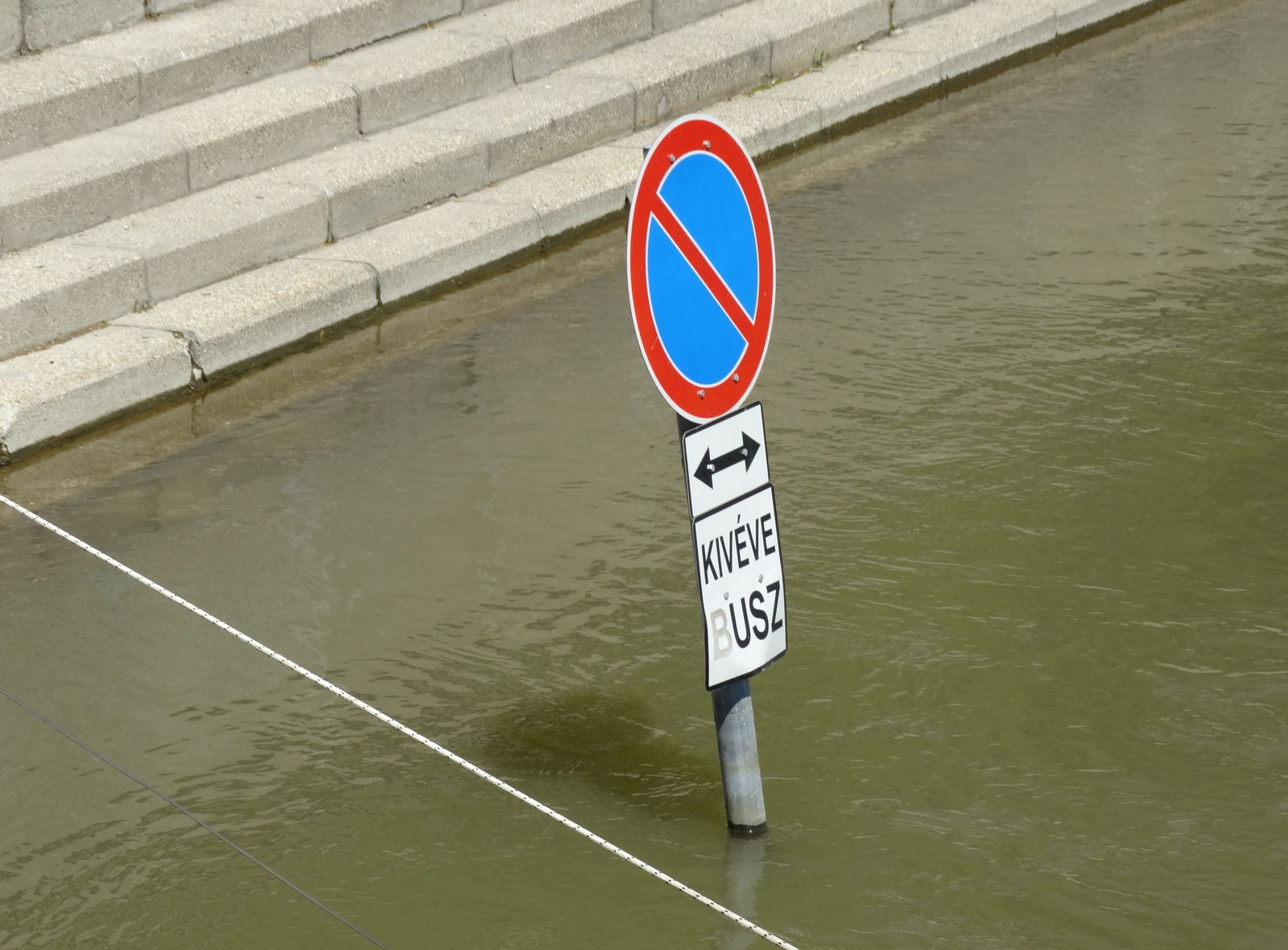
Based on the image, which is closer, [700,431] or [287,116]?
[700,431]

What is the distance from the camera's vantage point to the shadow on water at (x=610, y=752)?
358 cm

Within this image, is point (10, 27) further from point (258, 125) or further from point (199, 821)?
point (199, 821)

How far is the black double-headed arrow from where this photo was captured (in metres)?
3.06

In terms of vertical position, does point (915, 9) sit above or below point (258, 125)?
above

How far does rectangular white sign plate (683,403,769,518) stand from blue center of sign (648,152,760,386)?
0.09 m

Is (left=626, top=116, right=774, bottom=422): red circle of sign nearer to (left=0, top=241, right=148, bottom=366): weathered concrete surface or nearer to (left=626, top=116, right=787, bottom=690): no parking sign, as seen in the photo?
(left=626, top=116, right=787, bottom=690): no parking sign

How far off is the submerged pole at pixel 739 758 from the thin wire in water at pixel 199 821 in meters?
0.72

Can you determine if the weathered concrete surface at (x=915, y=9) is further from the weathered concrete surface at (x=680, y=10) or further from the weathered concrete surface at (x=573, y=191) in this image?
the weathered concrete surface at (x=573, y=191)

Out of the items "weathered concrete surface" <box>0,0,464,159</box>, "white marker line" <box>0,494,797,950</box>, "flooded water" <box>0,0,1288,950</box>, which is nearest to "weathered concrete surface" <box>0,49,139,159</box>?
"weathered concrete surface" <box>0,0,464,159</box>

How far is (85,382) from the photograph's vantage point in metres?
5.48

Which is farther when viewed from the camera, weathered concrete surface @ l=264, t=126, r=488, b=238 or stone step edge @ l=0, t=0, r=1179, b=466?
weathered concrete surface @ l=264, t=126, r=488, b=238

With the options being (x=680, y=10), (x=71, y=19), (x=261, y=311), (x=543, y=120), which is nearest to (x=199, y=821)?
(x=261, y=311)

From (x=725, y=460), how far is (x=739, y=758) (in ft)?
1.98

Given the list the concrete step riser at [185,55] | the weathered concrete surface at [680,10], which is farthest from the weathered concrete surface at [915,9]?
the concrete step riser at [185,55]
